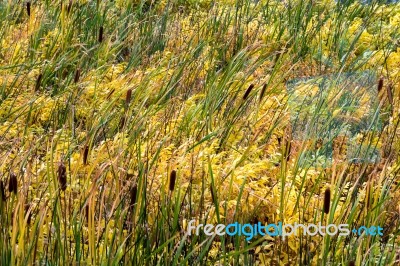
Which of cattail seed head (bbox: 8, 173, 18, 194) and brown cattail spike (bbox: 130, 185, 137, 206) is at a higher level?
cattail seed head (bbox: 8, 173, 18, 194)

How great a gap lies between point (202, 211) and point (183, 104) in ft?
4.81

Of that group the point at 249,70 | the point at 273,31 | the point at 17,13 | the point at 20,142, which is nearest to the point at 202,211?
the point at 20,142

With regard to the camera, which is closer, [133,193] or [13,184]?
[13,184]

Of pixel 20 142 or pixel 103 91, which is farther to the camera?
pixel 103 91

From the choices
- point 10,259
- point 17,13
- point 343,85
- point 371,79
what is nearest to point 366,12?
point 371,79

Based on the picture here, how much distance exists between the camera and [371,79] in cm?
456

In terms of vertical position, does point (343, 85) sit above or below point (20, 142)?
above

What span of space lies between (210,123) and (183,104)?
554 millimetres

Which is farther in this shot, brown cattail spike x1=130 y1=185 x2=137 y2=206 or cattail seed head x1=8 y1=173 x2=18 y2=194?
brown cattail spike x1=130 y1=185 x2=137 y2=206

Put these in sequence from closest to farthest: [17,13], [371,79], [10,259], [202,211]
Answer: [10,259] < [202,211] < [371,79] < [17,13]

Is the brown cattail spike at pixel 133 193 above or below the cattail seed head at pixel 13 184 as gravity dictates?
below

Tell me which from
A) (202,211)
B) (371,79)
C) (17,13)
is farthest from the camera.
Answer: (17,13)

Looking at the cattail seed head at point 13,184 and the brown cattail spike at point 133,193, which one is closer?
the cattail seed head at point 13,184

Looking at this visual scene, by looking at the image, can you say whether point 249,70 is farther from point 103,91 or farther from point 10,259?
point 10,259
